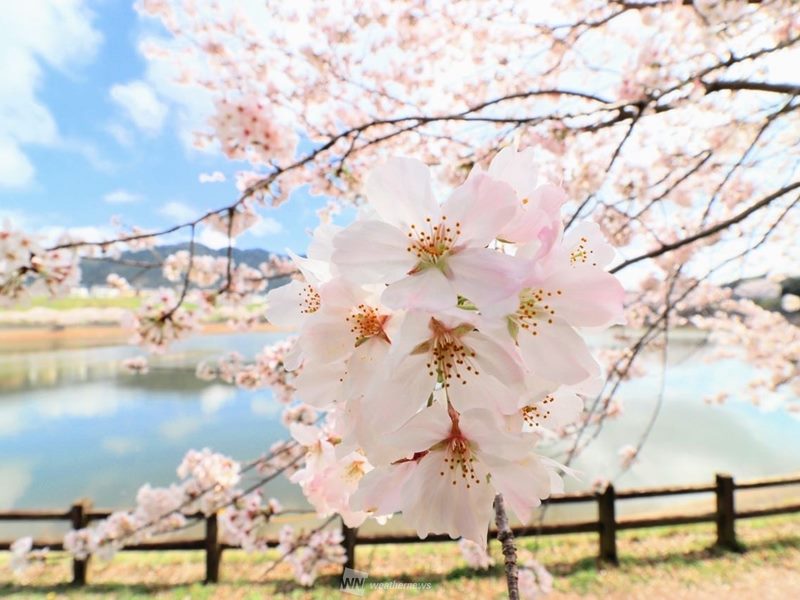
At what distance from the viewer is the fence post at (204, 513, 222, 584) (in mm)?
3391

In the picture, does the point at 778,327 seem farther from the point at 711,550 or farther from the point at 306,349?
the point at 306,349

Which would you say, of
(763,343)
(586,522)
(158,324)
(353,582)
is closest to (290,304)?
(353,582)

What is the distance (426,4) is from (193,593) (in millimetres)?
4754

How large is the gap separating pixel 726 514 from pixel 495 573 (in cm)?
215

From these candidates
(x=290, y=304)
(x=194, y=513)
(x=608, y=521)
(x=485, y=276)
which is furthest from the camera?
(x=608, y=521)

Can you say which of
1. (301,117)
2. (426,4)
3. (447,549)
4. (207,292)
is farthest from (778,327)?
(207,292)

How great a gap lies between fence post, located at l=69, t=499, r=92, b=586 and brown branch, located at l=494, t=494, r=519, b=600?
414 centimetres

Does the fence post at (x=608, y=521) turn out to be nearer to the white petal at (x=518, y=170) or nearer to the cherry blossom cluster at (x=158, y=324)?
the cherry blossom cluster at (x=158, y=324)

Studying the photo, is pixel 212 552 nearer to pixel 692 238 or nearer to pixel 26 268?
pixel 26 268

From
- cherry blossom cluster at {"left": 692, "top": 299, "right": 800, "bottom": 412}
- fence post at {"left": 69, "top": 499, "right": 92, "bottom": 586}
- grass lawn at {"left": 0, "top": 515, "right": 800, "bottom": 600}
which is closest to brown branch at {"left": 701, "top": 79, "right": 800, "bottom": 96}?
grass lawn at {"left": 0, "top": 515, "right": 800, "bottom": 600}

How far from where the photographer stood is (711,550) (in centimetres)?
365

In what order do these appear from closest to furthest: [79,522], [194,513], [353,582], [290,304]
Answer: [290,304]
[353,582]
[194,513]
[79,522]

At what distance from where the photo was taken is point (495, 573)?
3.28 m

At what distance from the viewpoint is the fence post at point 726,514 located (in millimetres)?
3709
